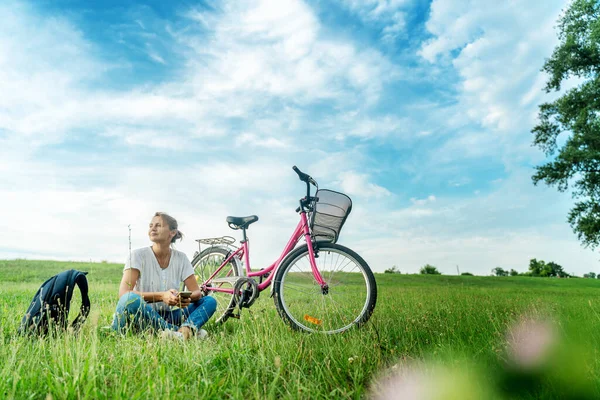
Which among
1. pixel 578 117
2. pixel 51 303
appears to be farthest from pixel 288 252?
pixel 578 117

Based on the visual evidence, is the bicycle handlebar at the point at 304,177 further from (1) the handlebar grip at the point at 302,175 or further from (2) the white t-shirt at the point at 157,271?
(2) the white t-shirt at the point at 157,271

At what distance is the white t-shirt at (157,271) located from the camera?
17.2 feet

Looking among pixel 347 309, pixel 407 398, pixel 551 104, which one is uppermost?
pixel 551 104

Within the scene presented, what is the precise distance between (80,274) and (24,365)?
1.70 meters

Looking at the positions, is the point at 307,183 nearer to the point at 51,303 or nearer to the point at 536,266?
the point at 51,303

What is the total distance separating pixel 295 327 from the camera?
5.03m

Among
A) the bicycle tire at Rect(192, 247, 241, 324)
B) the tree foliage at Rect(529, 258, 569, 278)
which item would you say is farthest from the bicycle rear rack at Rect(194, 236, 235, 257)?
the tree foliage at Rect(529, 258, 569, 278)

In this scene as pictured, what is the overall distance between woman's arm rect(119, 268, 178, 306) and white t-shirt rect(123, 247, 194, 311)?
69 millimetres

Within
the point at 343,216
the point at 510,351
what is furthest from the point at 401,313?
the point at 510,351

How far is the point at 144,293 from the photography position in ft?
16.3

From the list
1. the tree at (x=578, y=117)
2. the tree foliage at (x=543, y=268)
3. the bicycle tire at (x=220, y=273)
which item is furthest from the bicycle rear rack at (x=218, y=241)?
the tree foliage at (x=543, y=268)

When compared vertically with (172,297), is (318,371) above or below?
below

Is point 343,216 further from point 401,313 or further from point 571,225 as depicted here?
point 571,225

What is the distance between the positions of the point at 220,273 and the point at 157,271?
5.22ft
